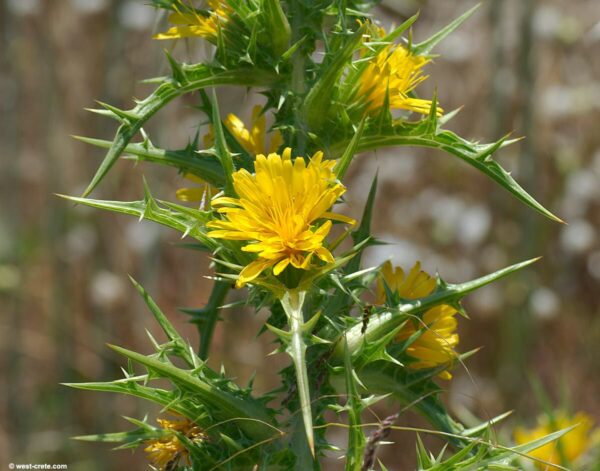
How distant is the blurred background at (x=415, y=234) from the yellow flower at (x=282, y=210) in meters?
3.63

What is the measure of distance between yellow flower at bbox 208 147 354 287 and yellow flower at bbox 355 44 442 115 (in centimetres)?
25

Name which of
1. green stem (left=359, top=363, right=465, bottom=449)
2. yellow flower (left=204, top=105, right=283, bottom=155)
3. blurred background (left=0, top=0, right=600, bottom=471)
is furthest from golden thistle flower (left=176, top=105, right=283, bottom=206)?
blurred background (left=0, top=0, right=600, bottom=471)

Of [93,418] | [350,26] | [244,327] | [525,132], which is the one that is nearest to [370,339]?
[350,26]

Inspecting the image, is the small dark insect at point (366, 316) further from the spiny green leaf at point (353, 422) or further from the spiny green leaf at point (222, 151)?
the spiny green leaf at point (222, 151)

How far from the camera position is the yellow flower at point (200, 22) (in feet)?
4.84

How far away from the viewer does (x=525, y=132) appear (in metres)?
4.95

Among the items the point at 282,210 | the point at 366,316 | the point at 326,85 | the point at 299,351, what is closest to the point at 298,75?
the point at 326,85

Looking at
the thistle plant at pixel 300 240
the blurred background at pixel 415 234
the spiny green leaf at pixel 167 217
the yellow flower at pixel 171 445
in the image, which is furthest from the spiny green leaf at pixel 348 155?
the blurred background at pixel 415 234

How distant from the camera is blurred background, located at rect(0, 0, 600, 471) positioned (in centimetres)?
521

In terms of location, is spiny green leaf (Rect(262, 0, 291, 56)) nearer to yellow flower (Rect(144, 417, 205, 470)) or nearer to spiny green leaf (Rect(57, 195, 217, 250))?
spiny green leaf (Rect(57, 195, 217, 250))

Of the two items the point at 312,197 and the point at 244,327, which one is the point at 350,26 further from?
the point at 244,327

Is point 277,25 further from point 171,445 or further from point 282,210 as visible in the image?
point 171,445

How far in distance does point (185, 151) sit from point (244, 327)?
14.4 feet

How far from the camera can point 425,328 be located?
1.50m
